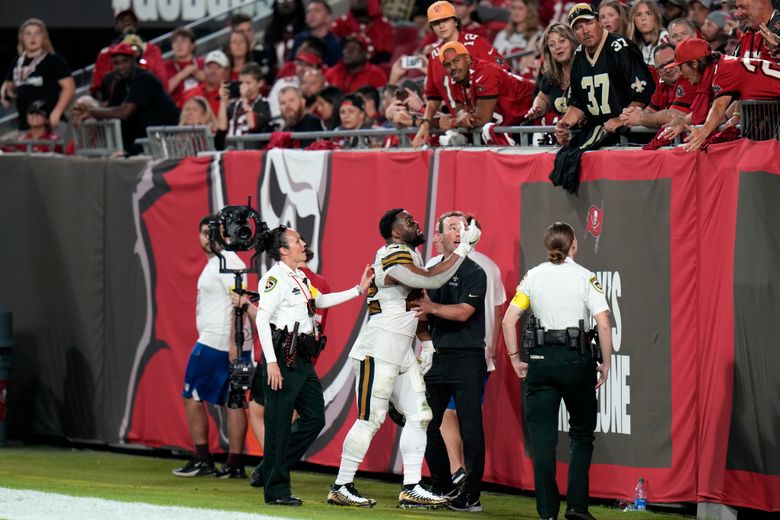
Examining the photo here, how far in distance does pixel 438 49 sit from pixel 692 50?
2.64 meters

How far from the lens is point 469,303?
10609mm

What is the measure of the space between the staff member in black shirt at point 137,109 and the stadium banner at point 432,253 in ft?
1.89

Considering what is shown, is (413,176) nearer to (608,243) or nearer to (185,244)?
(608,243)

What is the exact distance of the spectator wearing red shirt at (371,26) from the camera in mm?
18391

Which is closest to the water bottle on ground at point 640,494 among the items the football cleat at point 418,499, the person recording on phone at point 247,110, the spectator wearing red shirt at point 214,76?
the football cleat at point 418,499

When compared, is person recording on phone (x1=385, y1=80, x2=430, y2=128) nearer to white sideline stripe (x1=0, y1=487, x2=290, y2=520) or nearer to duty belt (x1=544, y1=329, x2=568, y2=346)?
duty belt (x1=544, y1=329, x2=568, y2=346)

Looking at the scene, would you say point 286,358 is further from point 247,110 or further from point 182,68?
point 182,68

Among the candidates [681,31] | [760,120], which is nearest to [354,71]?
[681,31]

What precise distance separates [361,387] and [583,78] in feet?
8.62

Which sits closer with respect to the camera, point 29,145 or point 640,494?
point 640,494

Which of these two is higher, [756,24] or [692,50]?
[756,24]

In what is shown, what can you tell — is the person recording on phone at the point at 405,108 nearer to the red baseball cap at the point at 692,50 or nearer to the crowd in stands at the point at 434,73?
the crowd in stands at the point at 434,73

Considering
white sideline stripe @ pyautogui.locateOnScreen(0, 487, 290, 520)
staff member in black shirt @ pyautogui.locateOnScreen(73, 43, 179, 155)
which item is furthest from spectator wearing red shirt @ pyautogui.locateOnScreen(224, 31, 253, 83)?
white sideline stripe @ pyautogui.locateOnScreen(0, 487, 290, 520)

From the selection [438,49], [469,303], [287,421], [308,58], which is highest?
[308,58]
